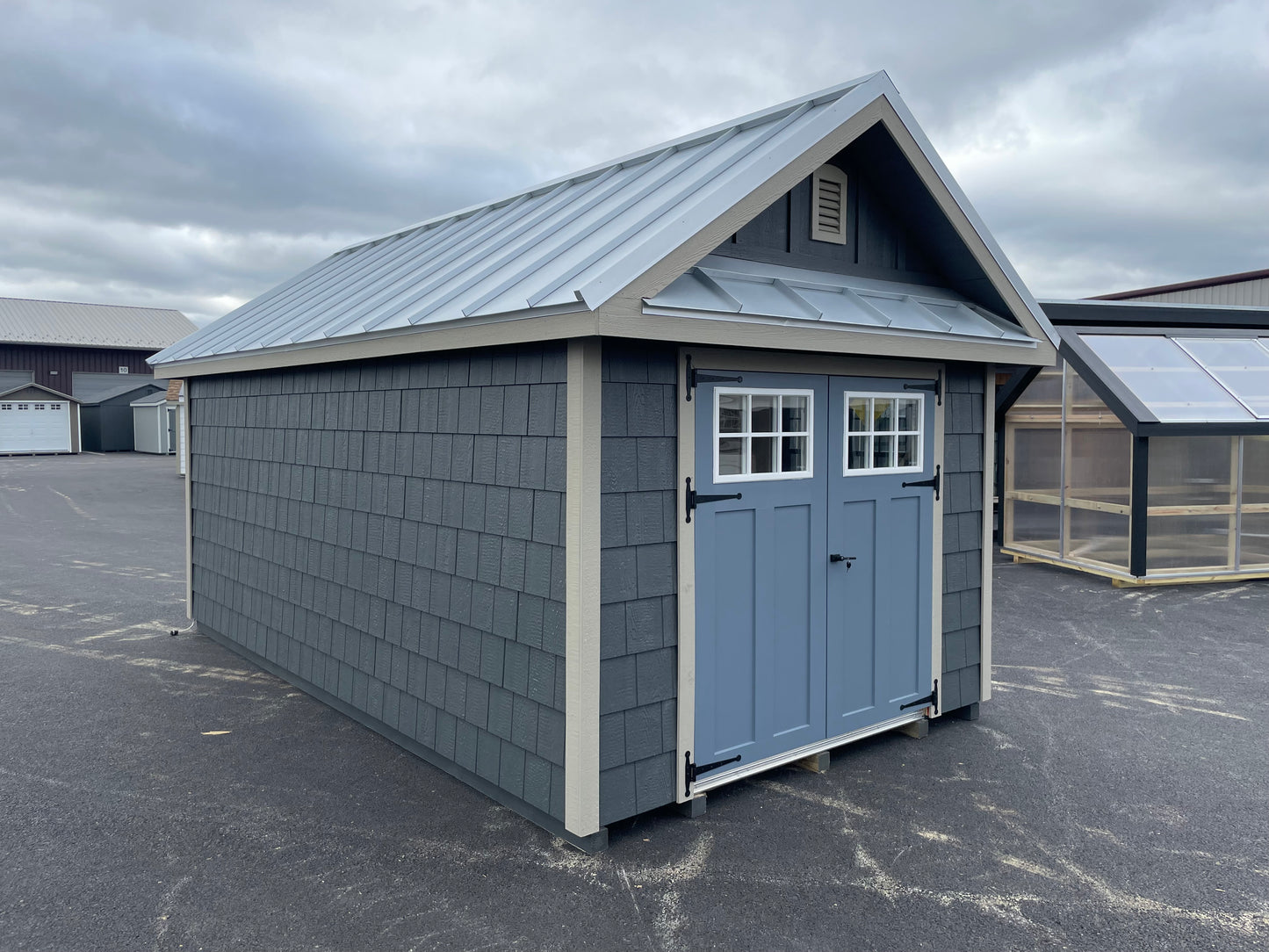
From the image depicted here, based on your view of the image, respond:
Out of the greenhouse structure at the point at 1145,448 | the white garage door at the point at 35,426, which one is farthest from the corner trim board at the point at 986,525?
the white garage door at the point at 35,426

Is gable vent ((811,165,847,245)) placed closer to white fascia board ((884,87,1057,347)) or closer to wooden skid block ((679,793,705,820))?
white fascia board ((884,87,1057,347))

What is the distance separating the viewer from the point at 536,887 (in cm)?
368

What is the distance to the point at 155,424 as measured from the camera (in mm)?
33875

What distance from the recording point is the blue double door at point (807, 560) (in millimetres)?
4371

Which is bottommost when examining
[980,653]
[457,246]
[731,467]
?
[980,653]

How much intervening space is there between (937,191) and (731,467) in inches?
77.3

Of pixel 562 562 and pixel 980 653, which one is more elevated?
pixel 562 562

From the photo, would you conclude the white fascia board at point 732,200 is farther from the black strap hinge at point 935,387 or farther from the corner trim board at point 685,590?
the black strap hinge at point 935,387

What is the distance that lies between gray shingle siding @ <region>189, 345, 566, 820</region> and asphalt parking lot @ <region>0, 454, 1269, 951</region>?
0.34 metres

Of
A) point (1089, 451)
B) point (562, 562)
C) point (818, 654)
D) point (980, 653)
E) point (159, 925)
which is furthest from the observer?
point (1089, 451)

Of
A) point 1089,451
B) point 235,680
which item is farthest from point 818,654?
point 1089,451

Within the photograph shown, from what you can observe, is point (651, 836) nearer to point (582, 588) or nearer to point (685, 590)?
point (685, 590)

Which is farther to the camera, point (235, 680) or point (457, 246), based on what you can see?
point (235, 680)

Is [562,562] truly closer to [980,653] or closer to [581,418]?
[581,418]
